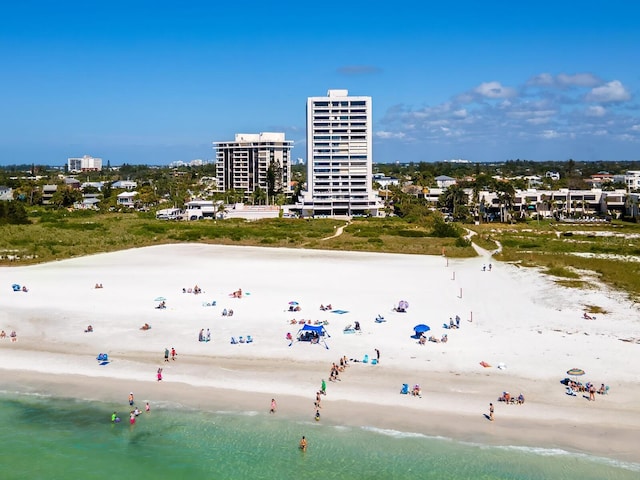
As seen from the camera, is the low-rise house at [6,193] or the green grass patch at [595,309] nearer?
the green grass patch at [595,309]

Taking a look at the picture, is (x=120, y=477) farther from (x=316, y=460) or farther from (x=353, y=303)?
(x=353, y=303)

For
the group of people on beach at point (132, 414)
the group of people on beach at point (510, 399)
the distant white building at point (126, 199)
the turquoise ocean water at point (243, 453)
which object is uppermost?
the distant white building at point (126, 199)

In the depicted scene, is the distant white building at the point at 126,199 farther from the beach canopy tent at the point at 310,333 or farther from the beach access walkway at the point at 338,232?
the beach canopy tent at the point at 310,333

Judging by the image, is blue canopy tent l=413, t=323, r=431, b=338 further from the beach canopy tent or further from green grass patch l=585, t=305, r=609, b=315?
green grass patch l=585, t=305, r=609, b=315

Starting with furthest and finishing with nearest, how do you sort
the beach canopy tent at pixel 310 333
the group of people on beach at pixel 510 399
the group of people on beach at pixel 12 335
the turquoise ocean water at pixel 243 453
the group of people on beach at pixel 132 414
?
the group of people on beach at pixel 12 335
the beach canopy tent at pixel 310 333
the group of people on beach at pixel 510 399
the group of people on beach at pixel 132 414
the turquoise ocean water at pixel 243 453

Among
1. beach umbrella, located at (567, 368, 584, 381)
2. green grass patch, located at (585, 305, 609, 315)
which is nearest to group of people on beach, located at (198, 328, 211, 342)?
beach umbrella, located at (567, 368, 584, 381)

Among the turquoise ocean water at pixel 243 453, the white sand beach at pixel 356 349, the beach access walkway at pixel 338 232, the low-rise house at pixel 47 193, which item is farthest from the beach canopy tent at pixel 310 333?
the low-rise house at pixel 47 193

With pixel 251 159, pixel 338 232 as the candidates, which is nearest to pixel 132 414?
pixel 338 232
